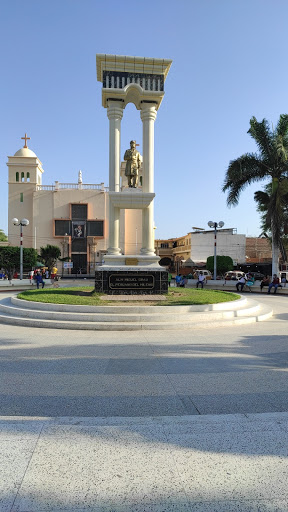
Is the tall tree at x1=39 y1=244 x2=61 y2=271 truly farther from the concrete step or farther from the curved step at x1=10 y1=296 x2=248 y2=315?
the curved step at x1=10 y1=296 x2=248 y2=315

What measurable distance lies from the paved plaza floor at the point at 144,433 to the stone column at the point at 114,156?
8701 mm

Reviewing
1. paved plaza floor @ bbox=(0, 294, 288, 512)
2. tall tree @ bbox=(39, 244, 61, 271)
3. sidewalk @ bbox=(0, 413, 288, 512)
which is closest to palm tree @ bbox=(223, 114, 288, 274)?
paved plaza floor @ bbox=(0, 294, 288, 512)

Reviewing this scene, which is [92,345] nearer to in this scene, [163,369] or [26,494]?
[163,369]

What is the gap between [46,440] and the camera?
2.95 m

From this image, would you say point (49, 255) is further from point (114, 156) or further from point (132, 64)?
point (132, 64)

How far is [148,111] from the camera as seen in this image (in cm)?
1467

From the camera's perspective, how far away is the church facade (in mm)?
52281

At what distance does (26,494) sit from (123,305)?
8.39 metres

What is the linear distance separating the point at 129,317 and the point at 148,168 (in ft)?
24.0

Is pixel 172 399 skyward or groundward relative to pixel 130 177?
groundward

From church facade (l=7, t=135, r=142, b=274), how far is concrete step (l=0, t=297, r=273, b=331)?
41228 mm

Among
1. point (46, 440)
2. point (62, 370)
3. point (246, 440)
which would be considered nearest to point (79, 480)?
point (46, 440)

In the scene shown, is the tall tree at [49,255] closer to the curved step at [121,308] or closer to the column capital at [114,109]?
the column capital at [114,109]

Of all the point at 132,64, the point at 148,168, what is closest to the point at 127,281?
the point at 148,168
